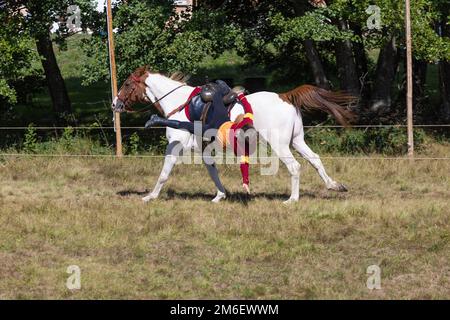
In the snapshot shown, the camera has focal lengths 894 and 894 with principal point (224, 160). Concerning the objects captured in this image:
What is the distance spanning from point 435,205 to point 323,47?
10779 millimetres

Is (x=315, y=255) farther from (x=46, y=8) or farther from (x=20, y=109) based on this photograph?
(x=20, y=109)

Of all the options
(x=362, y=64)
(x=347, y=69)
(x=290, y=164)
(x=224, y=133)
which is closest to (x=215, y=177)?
(x=224, y=133)

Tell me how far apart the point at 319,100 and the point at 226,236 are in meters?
3.37

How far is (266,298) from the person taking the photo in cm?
959

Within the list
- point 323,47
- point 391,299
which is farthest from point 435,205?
point 323,47

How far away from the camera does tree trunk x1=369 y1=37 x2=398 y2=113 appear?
21672 millimetres

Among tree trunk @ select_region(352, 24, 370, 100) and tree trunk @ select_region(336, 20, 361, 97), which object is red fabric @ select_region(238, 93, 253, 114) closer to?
tree trunk @ select_region(336, 20, 361, 97)

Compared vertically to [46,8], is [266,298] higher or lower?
lower

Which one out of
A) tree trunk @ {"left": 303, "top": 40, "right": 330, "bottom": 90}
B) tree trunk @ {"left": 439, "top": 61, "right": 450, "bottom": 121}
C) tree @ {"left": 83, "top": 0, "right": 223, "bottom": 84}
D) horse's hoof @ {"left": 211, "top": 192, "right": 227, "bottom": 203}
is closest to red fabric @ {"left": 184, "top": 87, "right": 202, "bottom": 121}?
horse's hoof @ {"left": 211, "top": 192, "right": 227, "bottom": 203}

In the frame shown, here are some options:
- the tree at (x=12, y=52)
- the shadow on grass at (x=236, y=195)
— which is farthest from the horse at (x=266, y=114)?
the tree at (x=12, y=52)

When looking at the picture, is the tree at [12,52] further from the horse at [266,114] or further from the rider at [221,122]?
the rider at [221,122]

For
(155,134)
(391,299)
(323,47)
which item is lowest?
(391,299)

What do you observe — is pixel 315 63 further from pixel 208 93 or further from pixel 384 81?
pixel 208 93

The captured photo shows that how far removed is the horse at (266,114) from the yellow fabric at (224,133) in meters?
0.26
